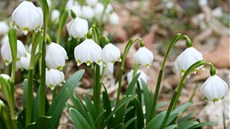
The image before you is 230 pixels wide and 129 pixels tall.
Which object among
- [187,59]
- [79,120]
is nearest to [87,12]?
[79,120]

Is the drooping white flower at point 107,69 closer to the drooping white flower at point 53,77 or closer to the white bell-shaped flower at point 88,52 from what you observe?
the drooping white flower at point 53,77

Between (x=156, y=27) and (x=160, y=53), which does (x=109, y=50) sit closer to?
(x=160, y=53)

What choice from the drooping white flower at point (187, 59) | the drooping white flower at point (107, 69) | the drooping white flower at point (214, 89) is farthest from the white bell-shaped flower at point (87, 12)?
the drooping white flower at point (214, 89)

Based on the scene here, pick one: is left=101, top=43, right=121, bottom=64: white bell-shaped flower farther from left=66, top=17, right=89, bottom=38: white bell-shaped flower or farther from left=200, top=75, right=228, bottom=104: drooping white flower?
left=200, top=75, right=228, bottom=104: drooping white flower

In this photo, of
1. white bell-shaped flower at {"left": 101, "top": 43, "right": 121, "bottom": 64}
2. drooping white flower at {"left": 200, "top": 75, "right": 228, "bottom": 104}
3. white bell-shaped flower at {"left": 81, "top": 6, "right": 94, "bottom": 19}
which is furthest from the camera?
white bell-shaped flower at {"left": 81, "top": 6, "right": 94, "bottom": 19}

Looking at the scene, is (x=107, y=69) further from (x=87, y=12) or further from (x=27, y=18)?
(x=87, y=12)

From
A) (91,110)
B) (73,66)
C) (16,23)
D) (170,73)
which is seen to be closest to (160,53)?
(170,73)

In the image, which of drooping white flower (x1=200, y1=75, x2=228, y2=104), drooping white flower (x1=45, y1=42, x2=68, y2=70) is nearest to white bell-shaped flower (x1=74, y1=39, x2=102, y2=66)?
drooping white flower (x1=45, y1=42, x2=68, y2=70)
